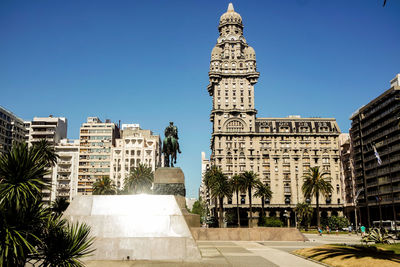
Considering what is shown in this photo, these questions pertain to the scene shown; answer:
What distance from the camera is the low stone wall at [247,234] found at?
37.9 metres

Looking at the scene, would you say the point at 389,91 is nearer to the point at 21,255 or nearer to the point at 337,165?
the point at 337,165

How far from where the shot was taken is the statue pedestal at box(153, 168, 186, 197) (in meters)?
28.6

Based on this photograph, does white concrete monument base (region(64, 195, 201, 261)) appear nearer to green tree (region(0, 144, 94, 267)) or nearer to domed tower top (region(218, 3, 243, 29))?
green tree (region(0, 144, 94, 267))

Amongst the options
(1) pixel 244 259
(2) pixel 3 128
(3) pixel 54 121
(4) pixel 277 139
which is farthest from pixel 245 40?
(1) pixel 244 259

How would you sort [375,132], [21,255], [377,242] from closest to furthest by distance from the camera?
1. [21,255]
2. [377,242]
3. [375,132]

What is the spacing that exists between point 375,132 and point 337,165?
82.6 feet

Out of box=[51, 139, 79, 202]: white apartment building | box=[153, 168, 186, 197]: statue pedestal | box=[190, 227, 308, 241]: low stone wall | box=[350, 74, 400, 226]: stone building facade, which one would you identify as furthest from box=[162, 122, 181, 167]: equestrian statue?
box=[51, 139, 79, 202]: white apartment building

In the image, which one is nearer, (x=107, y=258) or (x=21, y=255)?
(x=21, y=255)

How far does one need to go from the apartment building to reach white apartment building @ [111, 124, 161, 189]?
32449 mm

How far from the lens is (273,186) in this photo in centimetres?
12206

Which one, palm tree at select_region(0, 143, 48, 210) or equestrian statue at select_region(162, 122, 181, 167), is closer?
palm tree at select_region(0, 143, 48, 210)

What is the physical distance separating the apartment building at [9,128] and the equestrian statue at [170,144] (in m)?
98.5

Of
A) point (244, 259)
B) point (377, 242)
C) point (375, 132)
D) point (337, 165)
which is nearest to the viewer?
point (244, 259)

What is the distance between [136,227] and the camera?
1869cm
